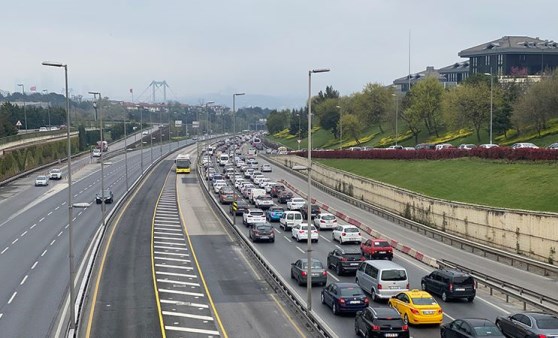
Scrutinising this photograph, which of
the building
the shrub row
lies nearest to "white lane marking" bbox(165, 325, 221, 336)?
the shrub row

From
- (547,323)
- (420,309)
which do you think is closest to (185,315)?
(420,309)

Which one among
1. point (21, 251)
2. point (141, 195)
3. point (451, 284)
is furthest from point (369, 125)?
point (451, 284)

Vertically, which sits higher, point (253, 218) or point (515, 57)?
point (515, 57)

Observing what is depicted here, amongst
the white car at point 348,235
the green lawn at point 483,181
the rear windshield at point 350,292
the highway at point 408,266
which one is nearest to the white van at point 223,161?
the green lawn at point 483,181

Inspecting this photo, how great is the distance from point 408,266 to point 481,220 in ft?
24.5

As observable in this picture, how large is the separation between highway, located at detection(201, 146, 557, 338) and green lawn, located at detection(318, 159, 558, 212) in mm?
5305

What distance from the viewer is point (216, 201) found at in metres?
75.2

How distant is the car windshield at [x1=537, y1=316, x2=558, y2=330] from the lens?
2495 cm

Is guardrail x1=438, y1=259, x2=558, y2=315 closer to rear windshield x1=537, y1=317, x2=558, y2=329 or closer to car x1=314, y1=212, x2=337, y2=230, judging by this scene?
rear windshield x1=537, y1=317, x2=558, y2=329

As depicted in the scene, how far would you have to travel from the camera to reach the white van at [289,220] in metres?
58.3

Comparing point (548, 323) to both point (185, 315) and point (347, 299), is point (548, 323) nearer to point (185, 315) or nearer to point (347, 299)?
point (347, 299)

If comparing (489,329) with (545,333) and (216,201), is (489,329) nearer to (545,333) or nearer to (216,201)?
(545,333)

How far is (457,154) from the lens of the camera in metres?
70.0

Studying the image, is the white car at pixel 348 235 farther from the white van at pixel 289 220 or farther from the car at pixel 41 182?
the car at pixel 41 182
